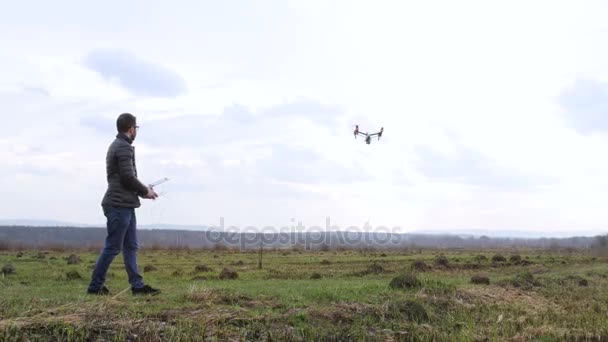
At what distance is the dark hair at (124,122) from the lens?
28.3ft

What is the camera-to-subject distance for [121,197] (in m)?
8.55

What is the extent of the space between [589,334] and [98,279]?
7943 millimetres

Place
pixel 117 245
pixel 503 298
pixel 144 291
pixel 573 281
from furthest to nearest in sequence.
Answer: pixel 573 281 < pixel 503 298 < pixel 144 291 < pixel 117 245

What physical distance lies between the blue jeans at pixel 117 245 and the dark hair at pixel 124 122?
1.21m

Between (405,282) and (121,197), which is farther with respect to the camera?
(405,282)

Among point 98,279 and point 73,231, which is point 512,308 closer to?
point 98,279

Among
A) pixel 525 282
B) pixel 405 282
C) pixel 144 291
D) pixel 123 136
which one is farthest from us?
pixel 525 282

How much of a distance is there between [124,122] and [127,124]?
0.06 m

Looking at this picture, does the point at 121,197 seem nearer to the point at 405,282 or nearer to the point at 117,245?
the point at 117,245

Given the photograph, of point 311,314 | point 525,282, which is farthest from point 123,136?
point 525,282

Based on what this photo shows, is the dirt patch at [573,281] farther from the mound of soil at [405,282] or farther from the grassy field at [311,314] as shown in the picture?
the mound of soil at [405,282]

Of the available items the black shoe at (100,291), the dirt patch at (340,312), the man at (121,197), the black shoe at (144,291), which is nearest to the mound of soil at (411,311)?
the dirt patch at (340,312)

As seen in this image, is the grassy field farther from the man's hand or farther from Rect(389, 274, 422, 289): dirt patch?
the man's hand

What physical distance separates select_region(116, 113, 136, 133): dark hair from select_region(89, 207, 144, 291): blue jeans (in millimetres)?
1207
